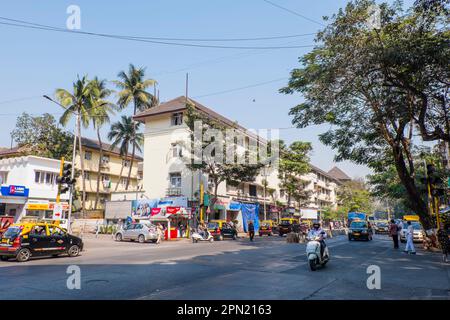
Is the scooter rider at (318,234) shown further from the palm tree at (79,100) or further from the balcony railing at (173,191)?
the palm tree at (79,100)

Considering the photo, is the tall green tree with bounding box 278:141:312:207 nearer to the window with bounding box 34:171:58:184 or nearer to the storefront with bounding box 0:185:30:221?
the window with bounding box 34:171:58:184

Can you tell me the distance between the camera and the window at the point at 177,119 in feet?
131

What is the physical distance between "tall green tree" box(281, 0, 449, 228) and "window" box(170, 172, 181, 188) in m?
20.9

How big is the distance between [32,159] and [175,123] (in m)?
15.4

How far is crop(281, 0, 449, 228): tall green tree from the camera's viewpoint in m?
14.5

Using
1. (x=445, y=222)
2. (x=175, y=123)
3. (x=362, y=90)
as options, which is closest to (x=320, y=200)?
(x=175, y=123)

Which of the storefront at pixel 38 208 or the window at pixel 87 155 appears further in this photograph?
the window at pixel 87 155

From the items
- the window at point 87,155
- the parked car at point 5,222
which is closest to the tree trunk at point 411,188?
the parked car at point 5,222

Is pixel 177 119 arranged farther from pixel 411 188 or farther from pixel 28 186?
pixel 411 188

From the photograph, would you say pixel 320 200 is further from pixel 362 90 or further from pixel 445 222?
pixel 362 90

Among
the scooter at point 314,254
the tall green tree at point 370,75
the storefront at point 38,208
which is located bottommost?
the scooter at point 314,254

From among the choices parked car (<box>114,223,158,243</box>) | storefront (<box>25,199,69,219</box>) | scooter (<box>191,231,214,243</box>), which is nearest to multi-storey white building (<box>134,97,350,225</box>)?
scooter (<box>191,231,214,243</box>)

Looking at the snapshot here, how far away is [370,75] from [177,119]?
87.9 ft

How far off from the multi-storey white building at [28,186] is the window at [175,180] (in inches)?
487
